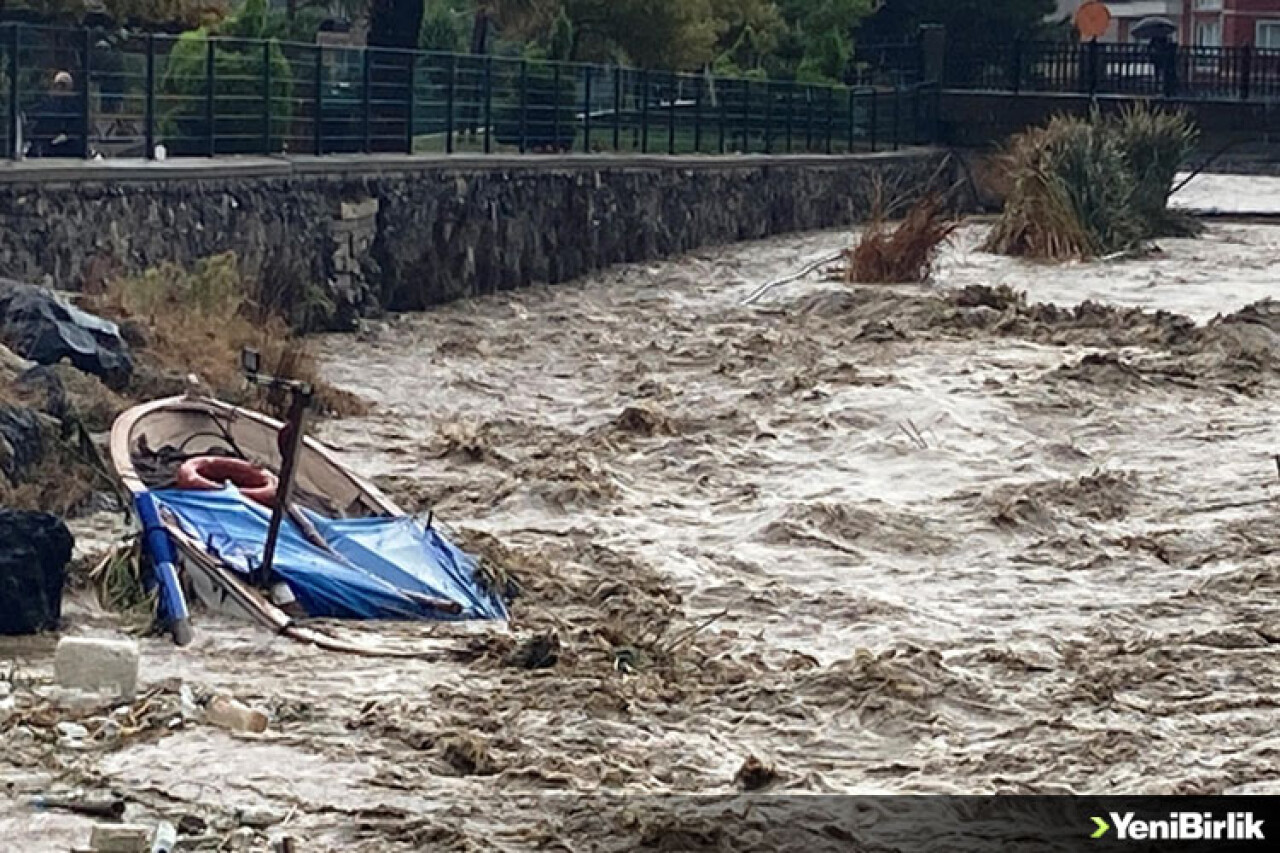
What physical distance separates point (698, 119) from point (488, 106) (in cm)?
973

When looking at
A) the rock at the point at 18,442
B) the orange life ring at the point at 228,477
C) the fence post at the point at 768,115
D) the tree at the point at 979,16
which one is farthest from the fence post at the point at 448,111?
the tree at the point at 979,16

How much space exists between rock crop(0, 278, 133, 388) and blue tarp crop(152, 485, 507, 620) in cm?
383

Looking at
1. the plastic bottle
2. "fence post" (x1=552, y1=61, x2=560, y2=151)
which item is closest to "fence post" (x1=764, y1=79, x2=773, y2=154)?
"fence post" (x1=552, y1=61, x2=560, y2=151)

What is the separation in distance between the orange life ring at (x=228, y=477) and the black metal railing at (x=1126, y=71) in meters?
40.6

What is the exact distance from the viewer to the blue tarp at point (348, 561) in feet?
42.1

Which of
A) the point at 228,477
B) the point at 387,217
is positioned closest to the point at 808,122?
the point at 387,217

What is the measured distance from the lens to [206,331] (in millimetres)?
19859

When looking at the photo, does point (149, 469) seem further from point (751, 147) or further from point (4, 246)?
point (751, 147)

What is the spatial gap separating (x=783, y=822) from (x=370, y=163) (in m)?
17.7

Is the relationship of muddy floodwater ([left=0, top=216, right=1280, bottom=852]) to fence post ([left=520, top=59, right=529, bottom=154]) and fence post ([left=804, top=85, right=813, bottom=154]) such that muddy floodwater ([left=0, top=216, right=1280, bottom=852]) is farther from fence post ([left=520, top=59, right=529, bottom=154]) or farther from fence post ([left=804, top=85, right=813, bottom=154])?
fence post ([left=804, top=85, right=813, bottom=154])

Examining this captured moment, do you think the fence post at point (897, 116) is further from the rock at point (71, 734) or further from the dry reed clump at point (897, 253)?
the rock at point (71, 734)

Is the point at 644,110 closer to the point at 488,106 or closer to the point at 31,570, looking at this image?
the point at 488,106

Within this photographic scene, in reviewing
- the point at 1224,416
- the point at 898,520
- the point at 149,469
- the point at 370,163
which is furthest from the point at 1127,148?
the point at 149,469

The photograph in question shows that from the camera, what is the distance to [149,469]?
14.0 meters
